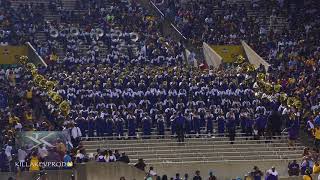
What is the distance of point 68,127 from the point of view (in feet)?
132

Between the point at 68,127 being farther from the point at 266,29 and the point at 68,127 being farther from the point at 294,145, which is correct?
the point at 266,29

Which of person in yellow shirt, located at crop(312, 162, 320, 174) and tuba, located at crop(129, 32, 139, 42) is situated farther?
tuba, located at crop(129, 32, 139, 42)

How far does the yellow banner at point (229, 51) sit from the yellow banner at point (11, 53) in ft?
30.9

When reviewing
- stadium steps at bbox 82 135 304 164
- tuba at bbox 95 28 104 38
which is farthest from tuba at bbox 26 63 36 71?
stadium steps at bbox 82 135 304 164

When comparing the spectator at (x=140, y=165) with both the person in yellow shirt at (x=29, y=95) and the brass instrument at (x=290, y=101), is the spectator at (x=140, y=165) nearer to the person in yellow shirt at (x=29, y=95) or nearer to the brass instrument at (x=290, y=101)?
the person in yellow shirt at (x=29, y=95)

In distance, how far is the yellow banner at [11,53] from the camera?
1962 inches

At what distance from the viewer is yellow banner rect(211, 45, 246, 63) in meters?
53.2

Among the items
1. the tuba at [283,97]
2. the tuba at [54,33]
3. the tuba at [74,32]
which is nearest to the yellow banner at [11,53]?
the tuba at [54,33]

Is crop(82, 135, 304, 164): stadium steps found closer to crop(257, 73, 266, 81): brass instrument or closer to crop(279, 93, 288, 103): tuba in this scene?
crop(279, 93, 288, 103): tuba

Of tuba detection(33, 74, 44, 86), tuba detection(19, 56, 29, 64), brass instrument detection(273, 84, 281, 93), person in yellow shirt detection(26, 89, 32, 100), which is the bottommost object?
person in yellow shirt detection(26, 89, 32, 100)

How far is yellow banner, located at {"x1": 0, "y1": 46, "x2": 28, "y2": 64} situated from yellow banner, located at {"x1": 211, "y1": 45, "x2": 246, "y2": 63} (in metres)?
9.41

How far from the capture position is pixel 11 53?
50281 mm

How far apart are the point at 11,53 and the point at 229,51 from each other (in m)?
10.8

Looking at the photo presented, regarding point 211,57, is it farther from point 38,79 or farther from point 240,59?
point 38,79
